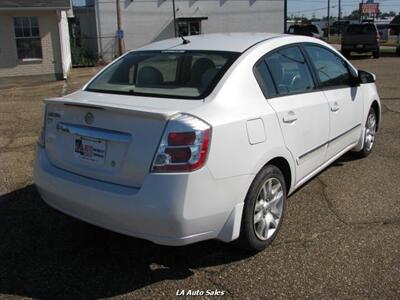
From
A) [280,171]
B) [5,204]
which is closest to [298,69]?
[280,171]

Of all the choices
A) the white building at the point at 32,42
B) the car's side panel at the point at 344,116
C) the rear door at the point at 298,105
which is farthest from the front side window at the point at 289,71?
the white building at the point at 32,42

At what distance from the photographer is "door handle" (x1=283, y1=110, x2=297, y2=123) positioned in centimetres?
386

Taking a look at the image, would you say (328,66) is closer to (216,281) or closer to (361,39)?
(216,281)

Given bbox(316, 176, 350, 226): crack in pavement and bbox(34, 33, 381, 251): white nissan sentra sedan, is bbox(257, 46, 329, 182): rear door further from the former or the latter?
bbox(316, 176, 350, 226): crack in pavement

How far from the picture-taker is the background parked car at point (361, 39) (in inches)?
987

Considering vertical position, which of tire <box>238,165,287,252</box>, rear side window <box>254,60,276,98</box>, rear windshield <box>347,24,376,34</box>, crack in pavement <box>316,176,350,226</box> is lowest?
crack in pavement <box>316,176,350,226</box>

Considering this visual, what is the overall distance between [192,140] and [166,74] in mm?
1158

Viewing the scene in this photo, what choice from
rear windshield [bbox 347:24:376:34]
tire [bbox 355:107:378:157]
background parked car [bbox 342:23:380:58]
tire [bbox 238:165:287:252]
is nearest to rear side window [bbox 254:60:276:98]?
tire [bbox 238:165:287:252]

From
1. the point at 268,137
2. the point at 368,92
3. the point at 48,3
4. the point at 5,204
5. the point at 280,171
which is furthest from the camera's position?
the point at 48,3

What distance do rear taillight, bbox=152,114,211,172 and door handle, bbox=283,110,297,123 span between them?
3.37 ft

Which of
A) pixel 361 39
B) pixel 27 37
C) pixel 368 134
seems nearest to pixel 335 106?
pixel 368 134

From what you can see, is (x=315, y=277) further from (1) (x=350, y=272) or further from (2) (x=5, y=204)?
(2) (x=5, y=204)

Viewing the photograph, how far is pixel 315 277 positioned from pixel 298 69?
1901 millimetres

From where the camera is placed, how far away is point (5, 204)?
4.82 meters
